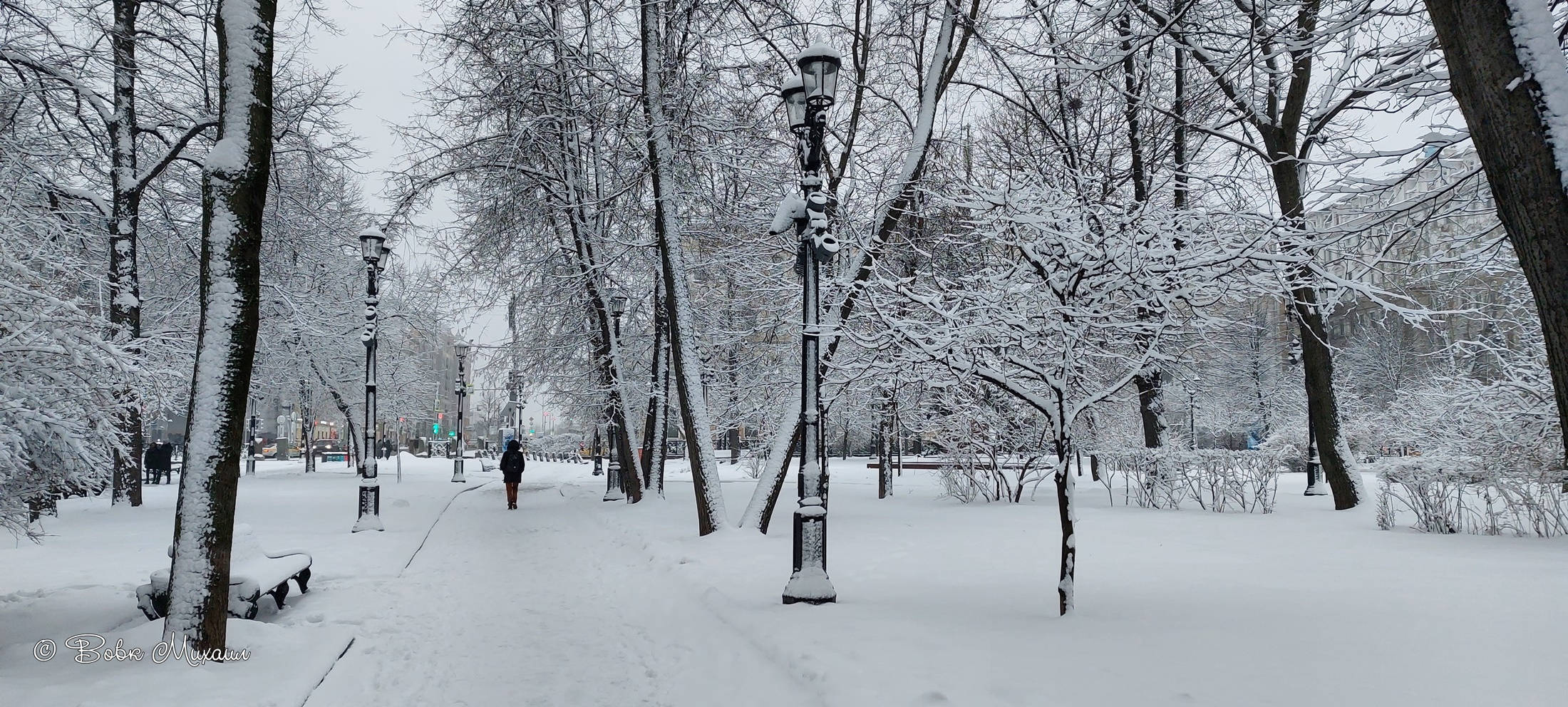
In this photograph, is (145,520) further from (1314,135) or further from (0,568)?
(1314,135)

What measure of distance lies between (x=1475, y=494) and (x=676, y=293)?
1168cm

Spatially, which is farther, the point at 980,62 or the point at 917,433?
the point at 917,433

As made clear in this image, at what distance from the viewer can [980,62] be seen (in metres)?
16.1

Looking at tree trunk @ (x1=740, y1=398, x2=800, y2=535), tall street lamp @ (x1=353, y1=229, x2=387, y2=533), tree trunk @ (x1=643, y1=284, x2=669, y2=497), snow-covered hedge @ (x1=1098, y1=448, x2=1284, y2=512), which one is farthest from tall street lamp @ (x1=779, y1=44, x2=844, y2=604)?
snow-covered hedge @ (x1=1098, y1=448, x2=1284, y2=512)

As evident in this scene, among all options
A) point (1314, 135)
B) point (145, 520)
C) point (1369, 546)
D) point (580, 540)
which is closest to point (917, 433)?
point (580, 540)

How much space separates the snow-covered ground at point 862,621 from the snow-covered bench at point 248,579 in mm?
314

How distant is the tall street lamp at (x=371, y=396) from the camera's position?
50.5ft

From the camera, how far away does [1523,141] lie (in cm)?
363

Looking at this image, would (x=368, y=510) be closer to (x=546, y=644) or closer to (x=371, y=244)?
(x=371, y=244)

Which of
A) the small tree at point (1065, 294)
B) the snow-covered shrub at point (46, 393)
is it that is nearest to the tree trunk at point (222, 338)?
the snow-covered shrub at point (46, 393)

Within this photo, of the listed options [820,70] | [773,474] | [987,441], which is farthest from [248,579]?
[987,441]

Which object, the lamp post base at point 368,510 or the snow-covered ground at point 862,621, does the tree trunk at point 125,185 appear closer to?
the lamp post base at point 368,510

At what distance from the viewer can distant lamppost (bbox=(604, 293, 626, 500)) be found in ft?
64.6

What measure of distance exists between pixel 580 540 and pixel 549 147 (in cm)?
704
